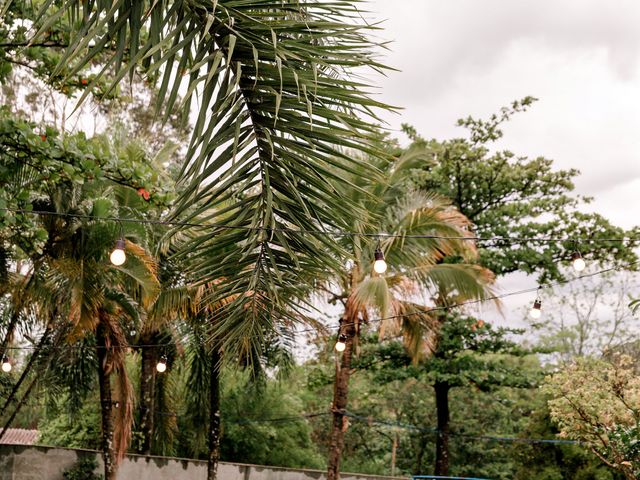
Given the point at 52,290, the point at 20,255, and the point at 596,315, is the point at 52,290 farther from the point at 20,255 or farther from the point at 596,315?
the point at 596,315

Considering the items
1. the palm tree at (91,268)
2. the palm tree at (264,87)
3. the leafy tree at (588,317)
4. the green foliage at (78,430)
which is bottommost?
the green foliage at (78,430)

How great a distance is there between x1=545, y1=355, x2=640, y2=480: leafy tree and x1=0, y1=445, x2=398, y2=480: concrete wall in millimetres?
5708

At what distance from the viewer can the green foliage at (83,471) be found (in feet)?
38.4

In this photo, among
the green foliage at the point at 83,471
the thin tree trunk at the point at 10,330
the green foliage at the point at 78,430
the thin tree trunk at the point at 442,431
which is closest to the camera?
the thin tree trunk at the point at 10,330

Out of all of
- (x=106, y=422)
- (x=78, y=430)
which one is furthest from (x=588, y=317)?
(x=106, y=422)

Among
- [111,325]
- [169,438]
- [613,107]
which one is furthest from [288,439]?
[613,107]

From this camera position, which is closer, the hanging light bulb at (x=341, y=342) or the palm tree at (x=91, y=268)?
the palm tree at (x=91, y=268)

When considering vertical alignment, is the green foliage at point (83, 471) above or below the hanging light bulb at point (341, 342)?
below

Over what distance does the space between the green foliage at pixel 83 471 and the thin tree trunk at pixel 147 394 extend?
4.31 ft

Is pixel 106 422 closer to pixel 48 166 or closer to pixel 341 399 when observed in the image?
pixel 341 399

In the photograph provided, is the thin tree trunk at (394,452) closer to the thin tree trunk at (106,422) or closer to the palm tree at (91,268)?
the thin tree trunk at (106,422)

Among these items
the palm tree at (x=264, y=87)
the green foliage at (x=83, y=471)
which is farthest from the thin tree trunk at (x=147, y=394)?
the palm tree at (x=264, y=87)

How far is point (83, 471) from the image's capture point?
11797 millimetres

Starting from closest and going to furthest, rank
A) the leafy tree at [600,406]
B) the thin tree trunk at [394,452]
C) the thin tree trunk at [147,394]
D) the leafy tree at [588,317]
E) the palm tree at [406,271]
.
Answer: the leafy tree at [600,406]
the palm tree at [406,271]
the thin tree trunk at [147,394]
the thin tree trunk at [394,452]
the leafy tree at [588,317]
